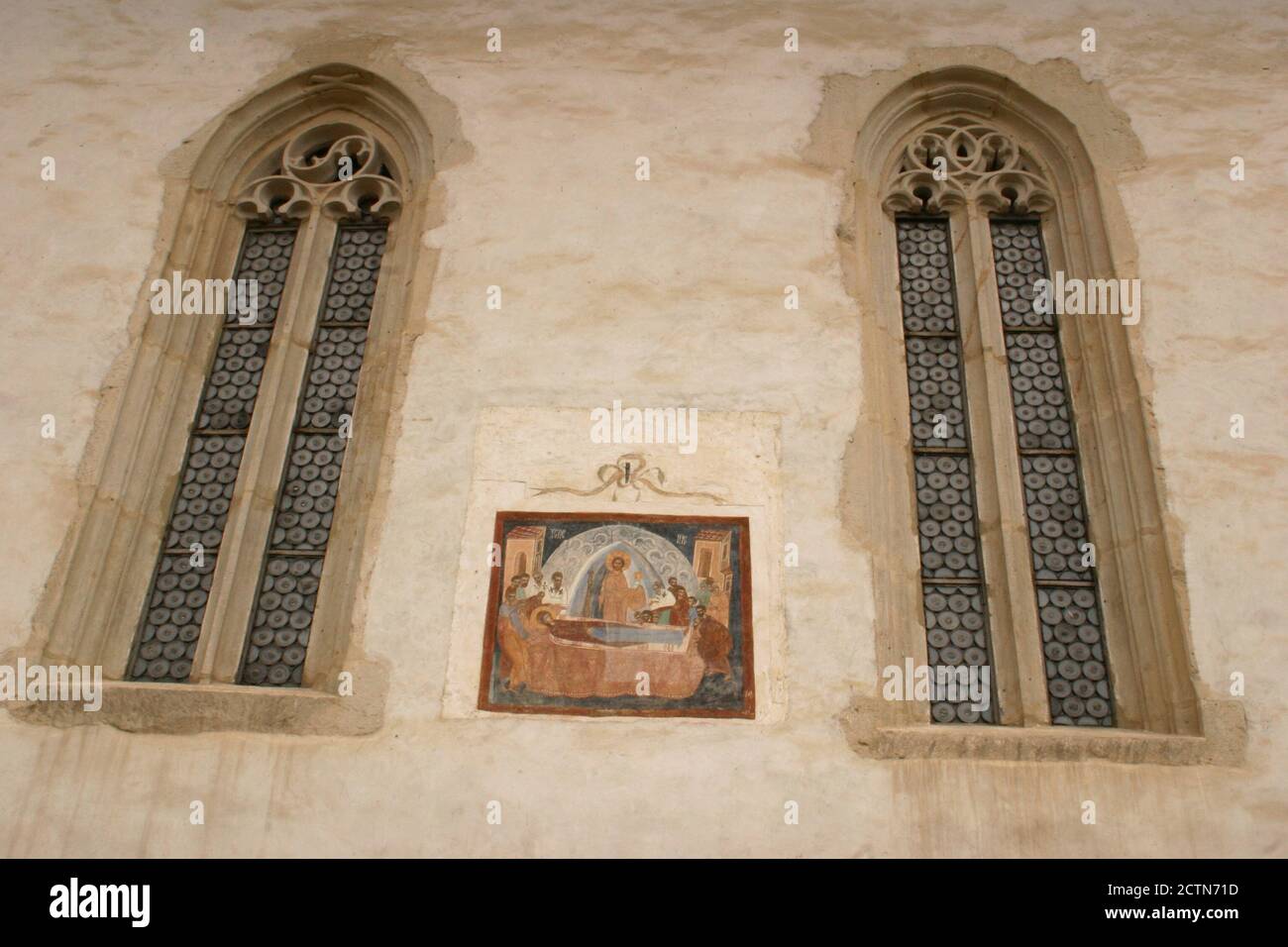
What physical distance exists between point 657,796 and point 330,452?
240 centimetres

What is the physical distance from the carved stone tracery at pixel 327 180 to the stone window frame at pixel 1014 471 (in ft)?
8.40

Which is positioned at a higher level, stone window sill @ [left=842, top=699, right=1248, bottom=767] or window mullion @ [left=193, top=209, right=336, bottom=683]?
window mullion @ [left=193, top=209, right=336, bottom=683]

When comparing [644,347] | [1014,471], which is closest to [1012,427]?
[1014,471]

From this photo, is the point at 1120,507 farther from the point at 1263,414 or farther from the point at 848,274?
the point at 848,274

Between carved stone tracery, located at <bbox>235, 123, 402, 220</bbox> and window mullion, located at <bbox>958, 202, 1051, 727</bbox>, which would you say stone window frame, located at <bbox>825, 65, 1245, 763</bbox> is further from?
carved stone tracery, located at <bbox>235, 123, 402, 220</bbox>

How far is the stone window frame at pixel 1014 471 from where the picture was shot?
198 inches

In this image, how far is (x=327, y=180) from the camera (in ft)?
23.3

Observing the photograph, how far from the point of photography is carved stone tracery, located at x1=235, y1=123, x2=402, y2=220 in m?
6.93

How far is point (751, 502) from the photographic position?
5.52 meters

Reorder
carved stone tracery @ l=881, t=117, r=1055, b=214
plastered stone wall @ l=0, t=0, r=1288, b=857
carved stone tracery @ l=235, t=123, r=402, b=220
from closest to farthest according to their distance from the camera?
1. plastered stone wall @ l=0, t=0, r=1288, b=857
2. carved stone tracery @ l=881, t=117, r=1055, b=214
3. carved stone tracery @ l=235, t=123, r=402, b=220

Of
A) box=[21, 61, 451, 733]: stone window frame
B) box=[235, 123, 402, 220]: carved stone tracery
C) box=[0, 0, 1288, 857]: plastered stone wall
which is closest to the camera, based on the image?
box=[0, 0, 1288, 857]: plastered stone wall

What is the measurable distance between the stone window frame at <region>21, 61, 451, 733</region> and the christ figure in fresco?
0.94 m

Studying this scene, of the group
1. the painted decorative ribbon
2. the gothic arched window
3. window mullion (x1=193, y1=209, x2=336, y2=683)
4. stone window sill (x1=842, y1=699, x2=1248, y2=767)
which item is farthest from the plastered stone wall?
window mullion (x1=193, y1=209, x2=336, y2=683)

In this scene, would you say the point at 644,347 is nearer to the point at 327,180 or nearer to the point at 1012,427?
the point at 1012,427
